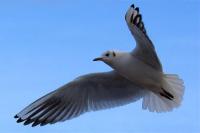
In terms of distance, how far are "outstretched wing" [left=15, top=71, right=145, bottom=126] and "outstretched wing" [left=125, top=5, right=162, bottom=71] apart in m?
0.42

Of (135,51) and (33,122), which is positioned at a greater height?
(135,51)

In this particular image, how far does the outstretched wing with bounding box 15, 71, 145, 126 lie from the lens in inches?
172

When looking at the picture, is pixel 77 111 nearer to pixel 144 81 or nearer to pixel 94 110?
pixel 94 110

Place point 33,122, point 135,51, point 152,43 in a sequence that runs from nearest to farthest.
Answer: point 152,43
point 135,51
point 33,122

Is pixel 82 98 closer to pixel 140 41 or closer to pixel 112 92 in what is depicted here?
pixel 112 92

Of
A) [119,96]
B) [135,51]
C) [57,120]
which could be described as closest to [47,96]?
[57,120]

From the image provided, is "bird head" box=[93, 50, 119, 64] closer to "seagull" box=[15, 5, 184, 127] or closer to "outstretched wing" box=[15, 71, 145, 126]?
"seagull" box=[15, 5, 184, 127]

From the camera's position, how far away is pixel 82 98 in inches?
177

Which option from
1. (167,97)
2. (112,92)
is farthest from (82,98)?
(167,97)

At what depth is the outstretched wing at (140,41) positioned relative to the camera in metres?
3.55

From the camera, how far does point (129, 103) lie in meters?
4.47

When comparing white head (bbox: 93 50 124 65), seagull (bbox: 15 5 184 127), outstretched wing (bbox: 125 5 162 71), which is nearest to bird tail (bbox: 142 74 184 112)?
seagull (bbox: 15 5 184 127)

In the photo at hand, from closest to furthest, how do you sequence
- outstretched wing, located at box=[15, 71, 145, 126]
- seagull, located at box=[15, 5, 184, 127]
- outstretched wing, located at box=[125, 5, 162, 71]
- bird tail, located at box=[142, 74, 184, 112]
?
outstretched wing, located at box=[125, 5, 162, 71]
seagull, located at box=[15, 5, 184, 127]
bird tail, located at box=[142, 74, 184, 112]
outstretched wing, located at box=[15, 71, 145, 126]

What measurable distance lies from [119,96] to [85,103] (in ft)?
0.94
